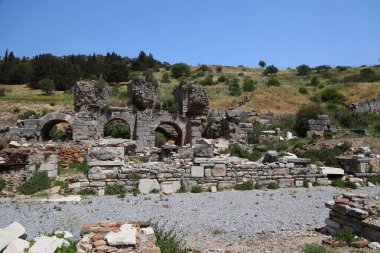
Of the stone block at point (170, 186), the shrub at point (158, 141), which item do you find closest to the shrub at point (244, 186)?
the stone block at point (170, 186)

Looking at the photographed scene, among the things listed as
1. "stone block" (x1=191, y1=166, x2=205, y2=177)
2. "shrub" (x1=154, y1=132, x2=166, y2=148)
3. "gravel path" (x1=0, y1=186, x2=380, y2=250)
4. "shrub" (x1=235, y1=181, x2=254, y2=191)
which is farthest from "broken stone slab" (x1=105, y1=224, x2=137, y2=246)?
"shrub" (x1=154, y1=132, x2=166, y2=148)

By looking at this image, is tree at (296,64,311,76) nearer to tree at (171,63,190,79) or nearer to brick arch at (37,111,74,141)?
tree at (171,63,190,79)

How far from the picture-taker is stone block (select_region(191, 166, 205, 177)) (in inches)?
448

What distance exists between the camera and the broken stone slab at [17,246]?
4.56 m

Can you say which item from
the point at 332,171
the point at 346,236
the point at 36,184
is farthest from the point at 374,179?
the point at 36,184

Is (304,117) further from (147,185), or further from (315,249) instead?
(315,249)

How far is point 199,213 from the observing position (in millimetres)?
8289

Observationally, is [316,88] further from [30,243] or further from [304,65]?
[30,243]

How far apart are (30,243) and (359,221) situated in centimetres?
568

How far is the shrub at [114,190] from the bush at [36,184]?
7.43ft

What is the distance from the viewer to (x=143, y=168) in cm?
1115

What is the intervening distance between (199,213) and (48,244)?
418cm

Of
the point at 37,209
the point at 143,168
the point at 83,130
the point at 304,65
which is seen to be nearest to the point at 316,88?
the point at 304,65

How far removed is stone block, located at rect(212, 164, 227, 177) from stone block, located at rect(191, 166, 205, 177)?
387 mm
